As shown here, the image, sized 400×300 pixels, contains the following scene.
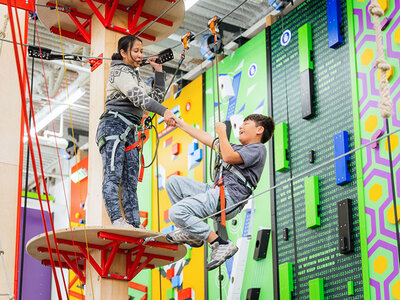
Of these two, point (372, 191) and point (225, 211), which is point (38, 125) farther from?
point (225, 211)

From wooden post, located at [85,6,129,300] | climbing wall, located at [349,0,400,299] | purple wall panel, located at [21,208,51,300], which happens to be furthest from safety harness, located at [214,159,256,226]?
purple wall panel, located at [21,208,51,300]

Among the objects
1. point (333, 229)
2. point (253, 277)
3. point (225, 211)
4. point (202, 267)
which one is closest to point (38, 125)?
point (202, 267)

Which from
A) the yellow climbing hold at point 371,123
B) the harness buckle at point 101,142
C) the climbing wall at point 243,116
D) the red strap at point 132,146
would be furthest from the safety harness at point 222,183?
the climbing wall at point 243,116

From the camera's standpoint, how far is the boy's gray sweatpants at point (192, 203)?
14.1 feet

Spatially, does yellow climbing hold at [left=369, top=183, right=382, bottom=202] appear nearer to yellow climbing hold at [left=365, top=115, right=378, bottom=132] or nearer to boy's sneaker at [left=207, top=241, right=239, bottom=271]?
yellow climbing hold at [left=365, top=115, right=378, bottom=132]

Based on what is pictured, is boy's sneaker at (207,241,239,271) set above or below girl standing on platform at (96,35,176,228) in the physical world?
below

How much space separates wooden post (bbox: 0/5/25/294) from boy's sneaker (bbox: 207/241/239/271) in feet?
5.28

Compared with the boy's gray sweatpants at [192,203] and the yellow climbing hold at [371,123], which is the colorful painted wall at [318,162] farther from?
the boy's gray sweatpants at [192,203]

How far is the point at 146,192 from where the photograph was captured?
9.70 m

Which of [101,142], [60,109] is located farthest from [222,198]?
[60,109]

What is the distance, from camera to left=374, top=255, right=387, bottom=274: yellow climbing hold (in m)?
5.88

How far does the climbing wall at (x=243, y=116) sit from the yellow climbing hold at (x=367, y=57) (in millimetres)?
1469

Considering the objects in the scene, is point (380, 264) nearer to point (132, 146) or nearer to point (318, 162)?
point (318, 162)

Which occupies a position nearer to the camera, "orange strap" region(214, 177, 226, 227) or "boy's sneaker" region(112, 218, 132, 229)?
"orange strap" region(214, 177, 226, 227)
